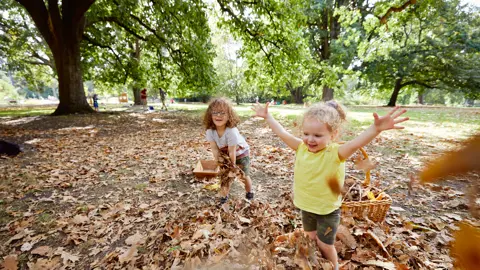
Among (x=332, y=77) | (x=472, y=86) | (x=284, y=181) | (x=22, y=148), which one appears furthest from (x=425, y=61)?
(x=22, y=148)

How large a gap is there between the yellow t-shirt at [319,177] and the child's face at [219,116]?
140cm

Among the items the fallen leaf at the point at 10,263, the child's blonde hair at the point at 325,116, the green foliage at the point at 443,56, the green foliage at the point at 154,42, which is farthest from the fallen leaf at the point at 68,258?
the green foliage at the point at 443,56

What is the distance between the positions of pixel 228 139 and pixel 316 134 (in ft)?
5.14

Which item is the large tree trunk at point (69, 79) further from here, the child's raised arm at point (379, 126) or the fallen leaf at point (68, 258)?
the child's raised arm at point (379, 126)

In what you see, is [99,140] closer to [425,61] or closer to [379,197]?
[379,197]

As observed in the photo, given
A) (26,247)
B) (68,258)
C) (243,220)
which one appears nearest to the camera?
(68,258)

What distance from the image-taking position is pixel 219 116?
10.2 feet

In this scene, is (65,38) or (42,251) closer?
(42,251)

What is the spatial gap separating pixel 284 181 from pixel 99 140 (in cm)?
586

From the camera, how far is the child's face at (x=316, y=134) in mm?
1838

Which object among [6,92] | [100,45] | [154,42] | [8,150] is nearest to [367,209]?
[8,150]

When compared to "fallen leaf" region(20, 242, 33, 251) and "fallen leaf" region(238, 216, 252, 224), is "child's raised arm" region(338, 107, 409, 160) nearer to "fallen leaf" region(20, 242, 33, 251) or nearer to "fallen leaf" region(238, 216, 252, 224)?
"fallen leaf" region(238, 216, 252, 224)

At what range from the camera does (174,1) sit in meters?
9.00

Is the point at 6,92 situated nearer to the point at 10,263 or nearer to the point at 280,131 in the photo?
the point at 10,263
